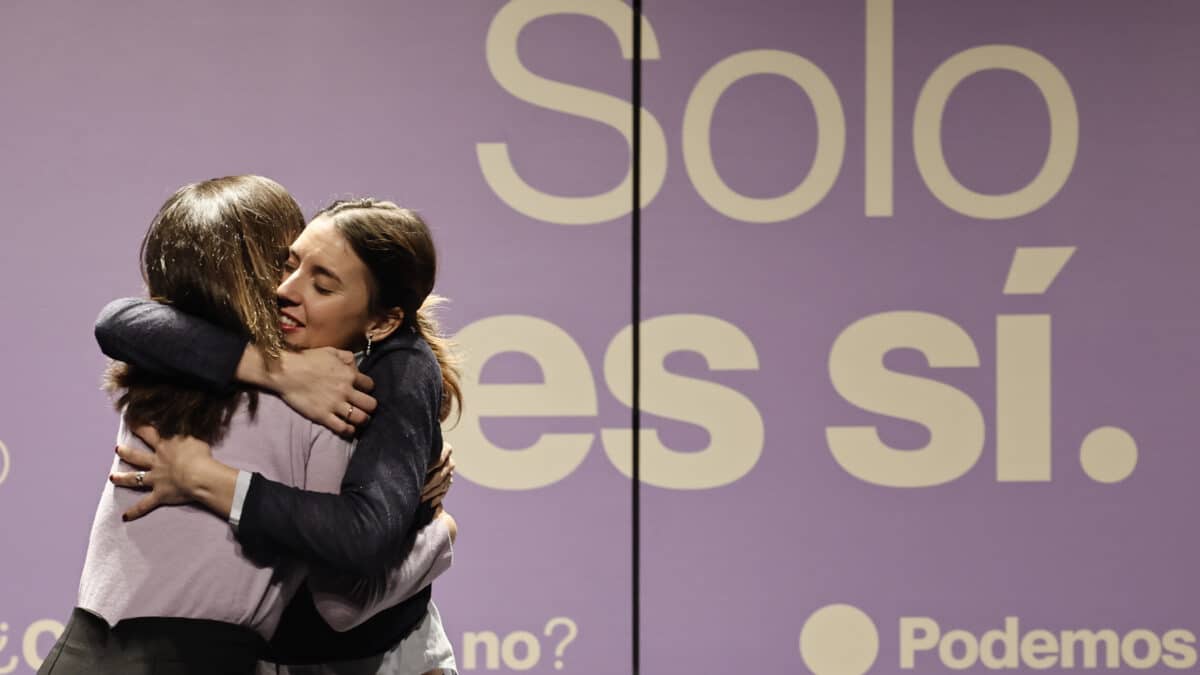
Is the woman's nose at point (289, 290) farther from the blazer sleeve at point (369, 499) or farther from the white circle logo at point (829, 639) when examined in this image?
the white circle logo at point (829, 639)

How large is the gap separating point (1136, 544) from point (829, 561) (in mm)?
682

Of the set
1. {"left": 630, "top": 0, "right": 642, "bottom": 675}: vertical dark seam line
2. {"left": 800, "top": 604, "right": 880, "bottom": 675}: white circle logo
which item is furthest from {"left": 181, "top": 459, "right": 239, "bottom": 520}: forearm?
{"left": 800, "top": 604, "right": 880, "bottom": 675}: white circle logo

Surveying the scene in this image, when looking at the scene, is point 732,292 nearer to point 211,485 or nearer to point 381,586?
point 381,586

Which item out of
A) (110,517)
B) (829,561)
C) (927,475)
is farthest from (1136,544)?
(110,517)

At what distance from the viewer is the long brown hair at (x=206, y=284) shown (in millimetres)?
1439

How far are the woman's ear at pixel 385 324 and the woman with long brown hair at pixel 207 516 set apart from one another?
13 cm

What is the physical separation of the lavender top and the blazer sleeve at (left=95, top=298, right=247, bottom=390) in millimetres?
66

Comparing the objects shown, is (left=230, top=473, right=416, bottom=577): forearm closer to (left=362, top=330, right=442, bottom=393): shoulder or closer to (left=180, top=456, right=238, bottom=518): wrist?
(left=180, top=456, right=238, bottom=518): wrist

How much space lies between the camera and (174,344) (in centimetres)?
143

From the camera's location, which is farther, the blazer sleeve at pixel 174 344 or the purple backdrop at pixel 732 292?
the purple backdrop at pixel 732 292

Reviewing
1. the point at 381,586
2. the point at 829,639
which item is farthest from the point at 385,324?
the point at 829,639

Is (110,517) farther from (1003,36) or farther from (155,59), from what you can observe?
(1003,36)

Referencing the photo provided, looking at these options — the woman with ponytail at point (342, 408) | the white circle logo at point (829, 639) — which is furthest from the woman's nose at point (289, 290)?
the white circle logo at point (829, 639)

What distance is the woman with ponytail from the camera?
4.50 ft
